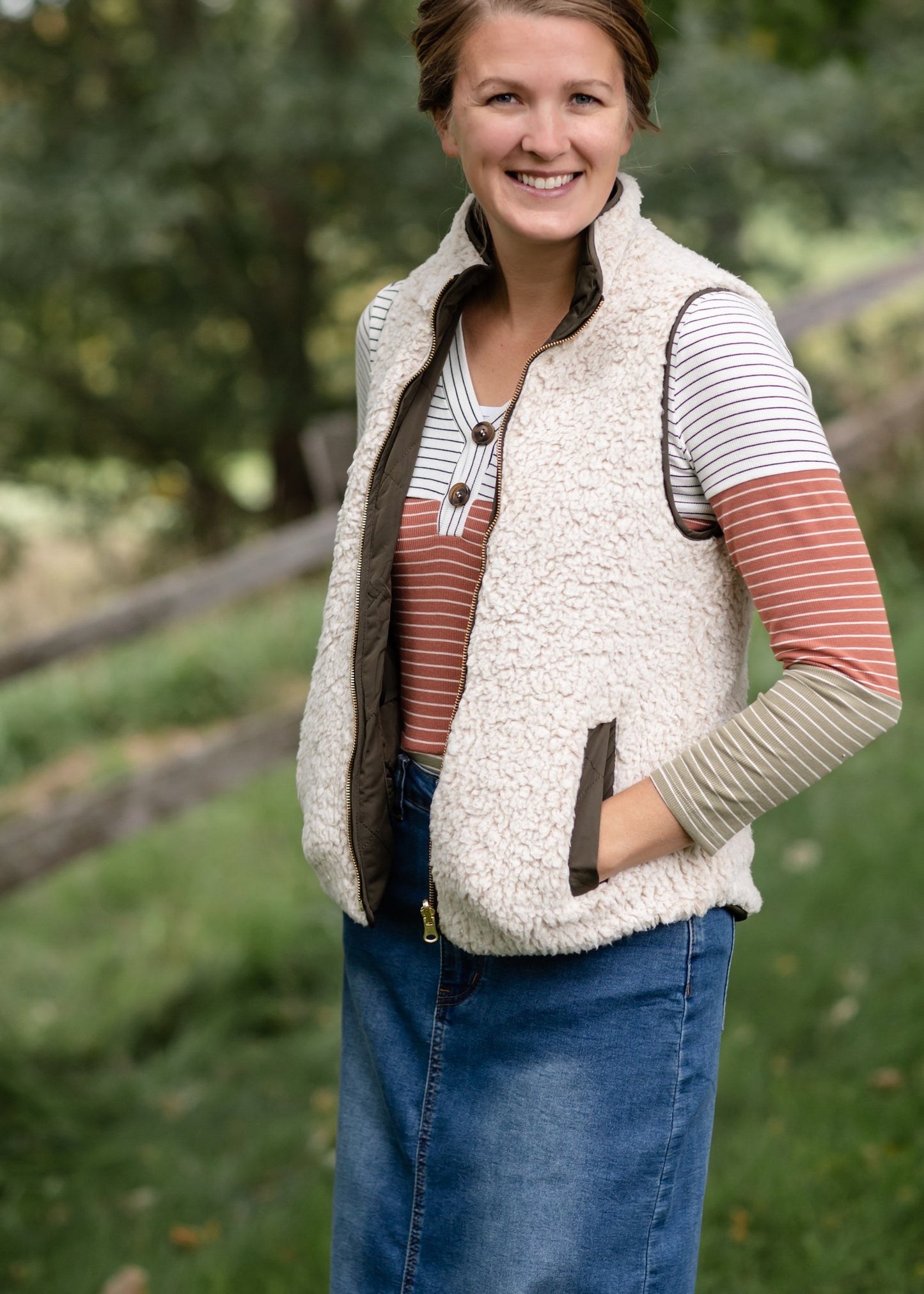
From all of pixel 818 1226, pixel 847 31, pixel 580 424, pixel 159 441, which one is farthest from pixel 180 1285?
pixel 159 441

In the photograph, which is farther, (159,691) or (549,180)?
(159,691)

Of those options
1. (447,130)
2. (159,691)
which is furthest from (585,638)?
(159,691)

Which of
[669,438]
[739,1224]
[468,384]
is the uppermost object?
[468,384]

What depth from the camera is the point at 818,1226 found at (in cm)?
264

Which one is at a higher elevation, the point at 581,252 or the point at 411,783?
the point at 581,252

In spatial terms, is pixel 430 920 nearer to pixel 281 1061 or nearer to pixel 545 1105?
pixel 545 1105

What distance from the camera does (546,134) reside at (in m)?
1.46

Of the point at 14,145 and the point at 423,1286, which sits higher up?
the point at 14,145

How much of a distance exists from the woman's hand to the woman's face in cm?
63

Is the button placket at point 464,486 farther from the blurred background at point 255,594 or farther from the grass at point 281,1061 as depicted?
the grass at point 281,1061

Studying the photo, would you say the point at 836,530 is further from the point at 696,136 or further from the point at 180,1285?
the point at 696,136

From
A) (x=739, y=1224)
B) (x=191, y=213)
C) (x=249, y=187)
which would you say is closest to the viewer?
(x=739, y=1224)

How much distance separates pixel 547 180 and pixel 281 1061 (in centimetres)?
277

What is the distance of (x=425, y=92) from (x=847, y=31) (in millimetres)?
2929
